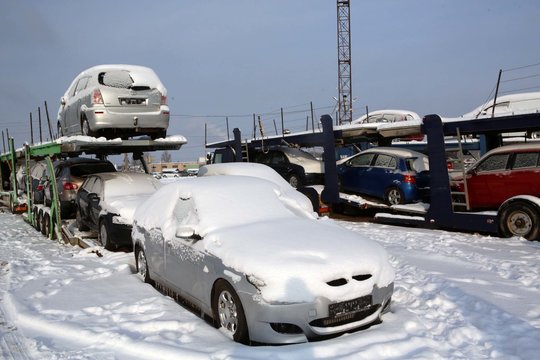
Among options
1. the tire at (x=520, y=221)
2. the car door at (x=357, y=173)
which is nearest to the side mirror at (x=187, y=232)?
the tire at (x=520, y=221)

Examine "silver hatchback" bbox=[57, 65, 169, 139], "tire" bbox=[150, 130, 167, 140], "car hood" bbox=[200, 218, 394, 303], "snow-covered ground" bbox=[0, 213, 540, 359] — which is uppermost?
"silver hatchback" bbox=[57, 65, 169, 139]

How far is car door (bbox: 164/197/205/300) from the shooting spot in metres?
4.88

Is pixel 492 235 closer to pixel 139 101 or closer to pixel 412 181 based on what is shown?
pixel 412 181

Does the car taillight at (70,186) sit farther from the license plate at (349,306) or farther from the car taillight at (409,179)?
the license plate at (349,306)

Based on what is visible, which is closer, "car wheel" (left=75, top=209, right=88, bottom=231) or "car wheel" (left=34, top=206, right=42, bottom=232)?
"car wheel" (left=75, top=209, right=88, bottom=231)

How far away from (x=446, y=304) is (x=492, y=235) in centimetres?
576

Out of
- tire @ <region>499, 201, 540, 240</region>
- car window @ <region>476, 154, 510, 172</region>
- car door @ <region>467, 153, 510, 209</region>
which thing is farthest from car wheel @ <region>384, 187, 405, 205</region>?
tire @ <region>499, 201, 540, 240</region>

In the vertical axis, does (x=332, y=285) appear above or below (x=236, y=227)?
below

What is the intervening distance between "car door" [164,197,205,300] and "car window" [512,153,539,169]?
23.8 feet

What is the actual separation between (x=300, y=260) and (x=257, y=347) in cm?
85

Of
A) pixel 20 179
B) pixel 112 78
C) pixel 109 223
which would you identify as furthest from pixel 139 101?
pixel 20 179

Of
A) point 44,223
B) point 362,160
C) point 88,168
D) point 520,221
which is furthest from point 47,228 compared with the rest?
point 520,221

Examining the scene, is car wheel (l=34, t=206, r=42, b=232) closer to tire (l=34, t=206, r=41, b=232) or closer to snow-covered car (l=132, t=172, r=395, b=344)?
tire (l=34, t=206, r=41, b=232)

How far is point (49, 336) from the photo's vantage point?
454 cm
